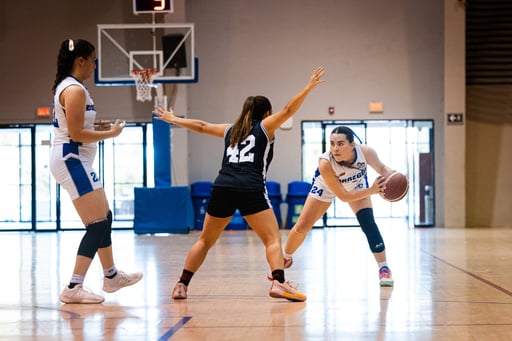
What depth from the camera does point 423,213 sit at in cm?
1686

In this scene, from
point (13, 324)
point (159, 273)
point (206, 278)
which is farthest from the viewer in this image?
point (159, 273)

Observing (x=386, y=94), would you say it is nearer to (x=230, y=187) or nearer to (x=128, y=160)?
(x=128, y=160)

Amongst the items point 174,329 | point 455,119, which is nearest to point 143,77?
point 455,119

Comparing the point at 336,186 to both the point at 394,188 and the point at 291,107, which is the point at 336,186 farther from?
the point at 291,107

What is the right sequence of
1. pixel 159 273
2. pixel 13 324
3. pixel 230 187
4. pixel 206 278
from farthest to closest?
pixel 159 273 < pixel 206 278 < pixel 230 187 < pixel 13 324

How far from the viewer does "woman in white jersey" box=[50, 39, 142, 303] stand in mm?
5289

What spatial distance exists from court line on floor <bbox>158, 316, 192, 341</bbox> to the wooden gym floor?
12mm

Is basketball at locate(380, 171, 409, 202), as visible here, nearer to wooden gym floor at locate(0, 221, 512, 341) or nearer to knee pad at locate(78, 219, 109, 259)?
wooden gym floor at locate(0, 221, 512, 341)

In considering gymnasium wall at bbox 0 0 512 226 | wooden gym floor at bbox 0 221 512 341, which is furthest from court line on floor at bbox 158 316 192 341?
gymnasium wall at bbox 0 0 512 226

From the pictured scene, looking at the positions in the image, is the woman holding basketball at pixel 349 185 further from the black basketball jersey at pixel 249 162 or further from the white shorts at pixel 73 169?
the white shorts at pixel 73 169

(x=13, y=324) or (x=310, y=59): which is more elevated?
(x=310, y=59)

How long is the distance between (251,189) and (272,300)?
961mm

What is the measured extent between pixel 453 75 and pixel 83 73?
12.6 meters

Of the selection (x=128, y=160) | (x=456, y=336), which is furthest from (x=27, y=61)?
(x=456, y=336)
